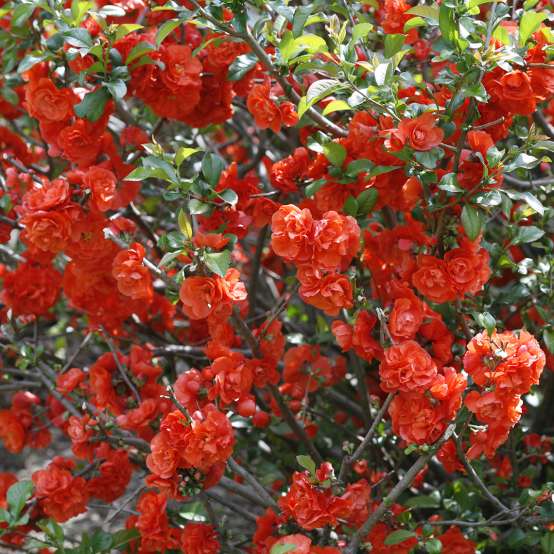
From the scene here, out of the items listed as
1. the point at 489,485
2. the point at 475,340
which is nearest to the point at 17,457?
the point at 489,485

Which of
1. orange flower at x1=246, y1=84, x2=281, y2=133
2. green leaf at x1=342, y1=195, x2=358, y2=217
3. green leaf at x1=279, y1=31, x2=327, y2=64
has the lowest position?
green leaf at x1=342, y1=195, x2=358, y2=217

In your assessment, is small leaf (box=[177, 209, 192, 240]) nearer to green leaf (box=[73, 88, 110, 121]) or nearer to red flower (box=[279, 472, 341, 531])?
green leaf (box=[73, 88, 110, 121])

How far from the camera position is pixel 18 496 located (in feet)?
5.44

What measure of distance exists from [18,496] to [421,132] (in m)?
1.09

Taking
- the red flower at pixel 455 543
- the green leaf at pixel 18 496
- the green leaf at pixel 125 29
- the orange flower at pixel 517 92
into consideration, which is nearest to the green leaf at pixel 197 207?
the green leaf at pixel 125 29

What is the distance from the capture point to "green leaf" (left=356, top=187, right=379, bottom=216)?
5.09 ft

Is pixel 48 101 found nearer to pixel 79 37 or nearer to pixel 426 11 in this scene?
pixel 79 37

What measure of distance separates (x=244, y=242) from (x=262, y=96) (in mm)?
1068

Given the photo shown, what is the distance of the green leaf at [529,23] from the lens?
139 centimetres

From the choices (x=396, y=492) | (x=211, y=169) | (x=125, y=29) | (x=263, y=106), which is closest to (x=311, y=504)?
(x=396, y=492)

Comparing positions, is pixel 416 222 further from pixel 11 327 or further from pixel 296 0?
pixel 11 327

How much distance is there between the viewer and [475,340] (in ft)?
4.44

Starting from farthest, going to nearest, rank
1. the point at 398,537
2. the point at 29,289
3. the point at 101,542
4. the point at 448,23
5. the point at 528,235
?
1. the point at 29,289
2. the point at 101,542
3. the point at 528,235
4. the point at 398,537
5. the point at 448,23

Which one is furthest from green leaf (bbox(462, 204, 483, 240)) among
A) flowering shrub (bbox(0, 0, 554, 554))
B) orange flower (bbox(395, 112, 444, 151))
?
orange flower (bbox(395, 112, 444, 151))
